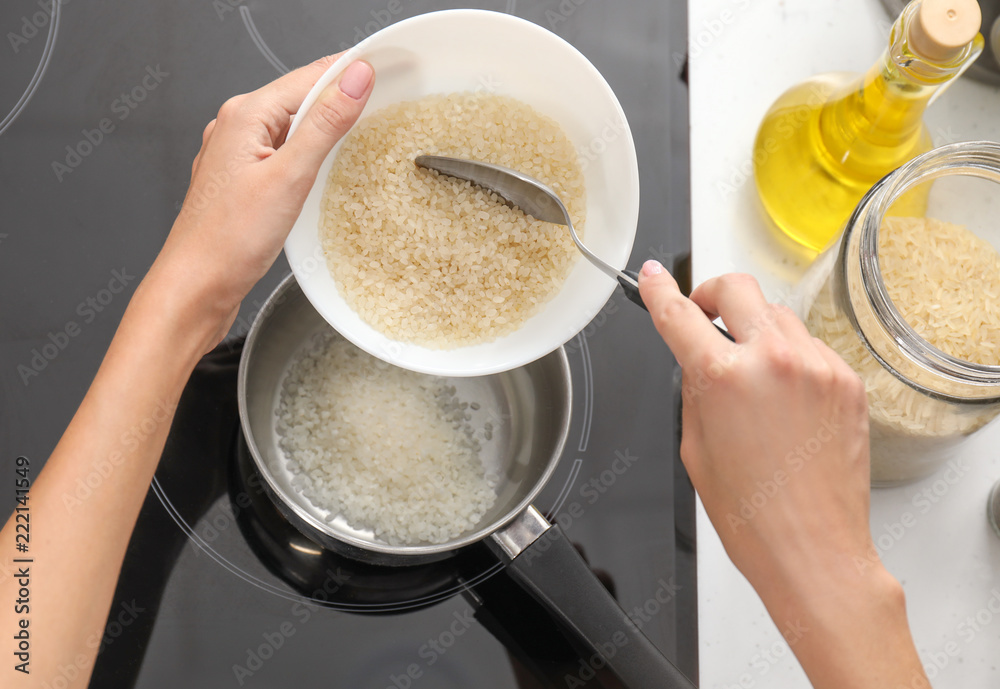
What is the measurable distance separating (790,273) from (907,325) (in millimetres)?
292

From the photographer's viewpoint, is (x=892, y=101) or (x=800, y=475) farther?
(x=892, y=101)

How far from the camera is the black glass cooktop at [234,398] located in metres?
0.71

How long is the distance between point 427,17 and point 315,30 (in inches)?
10.1

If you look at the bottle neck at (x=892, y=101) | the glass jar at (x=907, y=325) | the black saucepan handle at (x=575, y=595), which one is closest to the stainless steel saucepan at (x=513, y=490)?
the black saucepan handle at (x=575, y=595)

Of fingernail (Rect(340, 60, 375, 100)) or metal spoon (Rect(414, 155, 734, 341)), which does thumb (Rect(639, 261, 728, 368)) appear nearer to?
metal spoon (Rect(414, 155, 734, 341))

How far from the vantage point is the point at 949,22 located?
0.56 meters

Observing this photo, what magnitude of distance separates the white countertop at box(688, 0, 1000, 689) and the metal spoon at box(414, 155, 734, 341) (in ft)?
0.78

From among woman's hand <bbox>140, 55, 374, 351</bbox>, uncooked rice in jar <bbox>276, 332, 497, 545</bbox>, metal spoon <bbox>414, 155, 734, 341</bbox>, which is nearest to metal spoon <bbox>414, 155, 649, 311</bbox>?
metal spoon <bbox>414, 155, 734, 341</bbox>

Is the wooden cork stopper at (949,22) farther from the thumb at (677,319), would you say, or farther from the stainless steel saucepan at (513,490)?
the stainless steel saucepan at (513,490)

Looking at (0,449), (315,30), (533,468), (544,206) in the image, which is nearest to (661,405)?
(533,468)

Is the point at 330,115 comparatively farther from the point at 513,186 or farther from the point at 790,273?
the point at 790,273

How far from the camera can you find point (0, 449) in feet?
2.32

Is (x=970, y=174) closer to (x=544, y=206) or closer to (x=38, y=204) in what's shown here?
(x=544, y=206)

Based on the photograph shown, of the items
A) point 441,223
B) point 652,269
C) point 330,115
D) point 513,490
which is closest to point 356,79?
point 330,115
